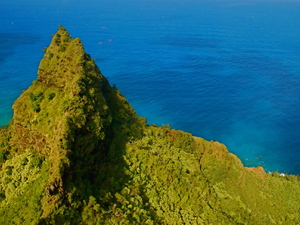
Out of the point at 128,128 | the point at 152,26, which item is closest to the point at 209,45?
the point at 152,26

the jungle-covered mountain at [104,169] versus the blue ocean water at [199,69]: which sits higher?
the blue ocean water at [199,69]

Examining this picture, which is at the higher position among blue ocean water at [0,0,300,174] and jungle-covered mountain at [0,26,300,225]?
blue ocean water at [0,0,300,174]

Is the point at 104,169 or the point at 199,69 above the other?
the point at 199,69

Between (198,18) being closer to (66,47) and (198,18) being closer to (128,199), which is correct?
(66,47)

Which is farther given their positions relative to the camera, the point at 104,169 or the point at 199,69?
the point at 199,69

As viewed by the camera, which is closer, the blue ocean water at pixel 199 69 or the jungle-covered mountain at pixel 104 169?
the jungle-covered mountain at pixel 104 169
